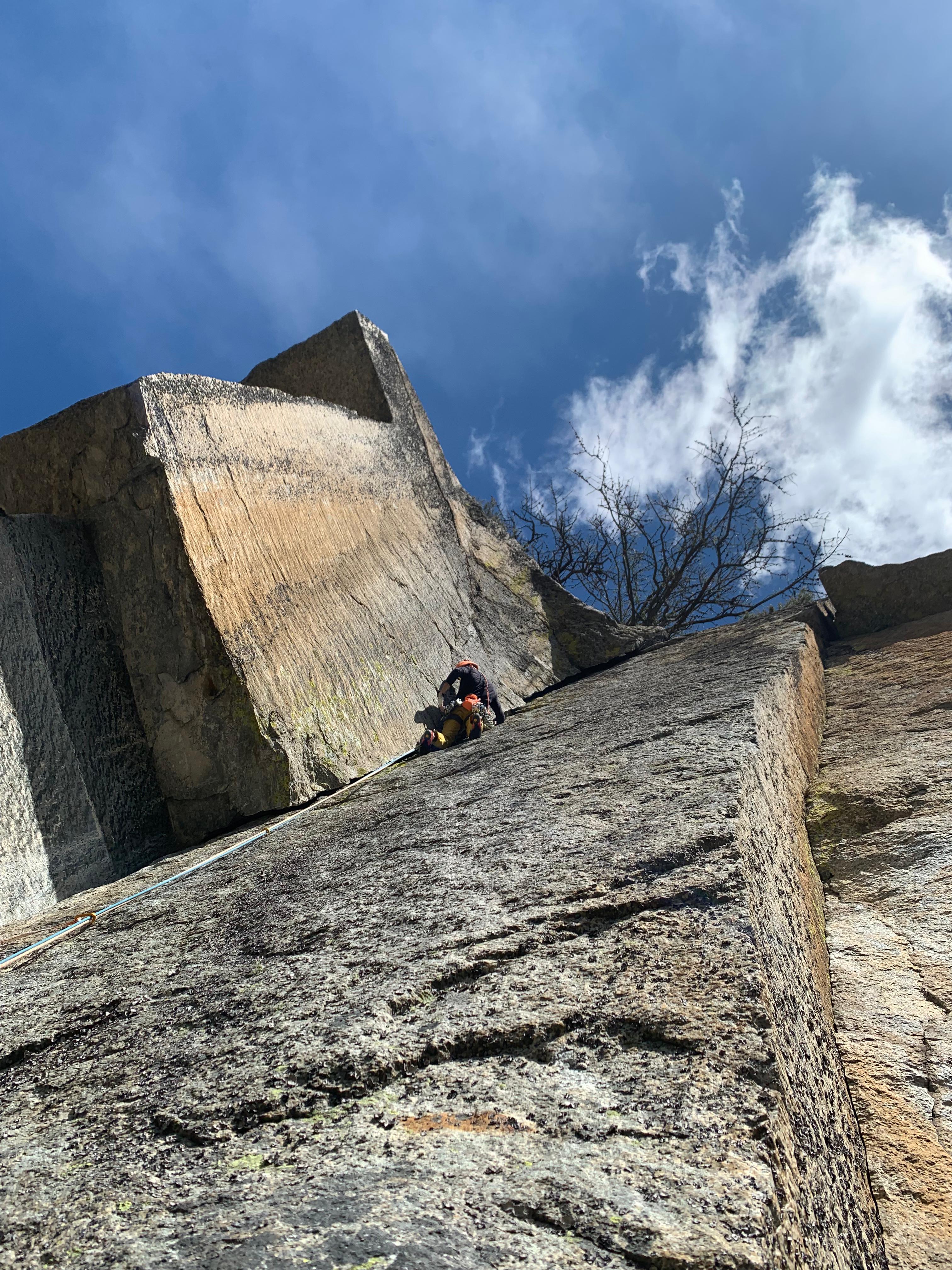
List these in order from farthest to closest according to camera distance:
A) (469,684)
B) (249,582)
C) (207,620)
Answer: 1. (469,684)
2. (249,582)
3. (207,620)

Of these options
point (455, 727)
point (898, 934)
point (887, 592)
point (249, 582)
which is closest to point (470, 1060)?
point (898, 934)

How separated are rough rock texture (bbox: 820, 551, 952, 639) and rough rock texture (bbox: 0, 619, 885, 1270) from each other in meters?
2.67

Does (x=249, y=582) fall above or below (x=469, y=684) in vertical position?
above

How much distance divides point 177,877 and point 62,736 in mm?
815

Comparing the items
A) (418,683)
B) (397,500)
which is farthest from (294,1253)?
(397,500)

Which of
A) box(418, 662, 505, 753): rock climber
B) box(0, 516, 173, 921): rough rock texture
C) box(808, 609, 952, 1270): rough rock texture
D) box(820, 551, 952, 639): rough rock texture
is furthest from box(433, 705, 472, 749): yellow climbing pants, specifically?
box(820, 551, 952, 639): rough rock texture

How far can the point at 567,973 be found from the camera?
49.1 inches

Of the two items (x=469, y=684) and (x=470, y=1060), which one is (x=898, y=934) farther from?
(x=469, y=684)

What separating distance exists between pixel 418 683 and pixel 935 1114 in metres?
2.82

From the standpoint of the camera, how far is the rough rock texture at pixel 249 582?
9.88 ft

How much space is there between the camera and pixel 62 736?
285 centimetres

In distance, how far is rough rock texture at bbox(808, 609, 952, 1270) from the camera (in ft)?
3.73

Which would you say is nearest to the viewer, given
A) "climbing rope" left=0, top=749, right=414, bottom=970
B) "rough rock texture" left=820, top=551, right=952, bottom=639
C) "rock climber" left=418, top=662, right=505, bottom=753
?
"climbing rope" left=0, top=749, right=414, bottom=970

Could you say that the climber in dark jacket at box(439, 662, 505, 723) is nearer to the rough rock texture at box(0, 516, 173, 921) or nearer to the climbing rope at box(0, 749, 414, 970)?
the climbing rope at box(0, 749, 414, 970)
